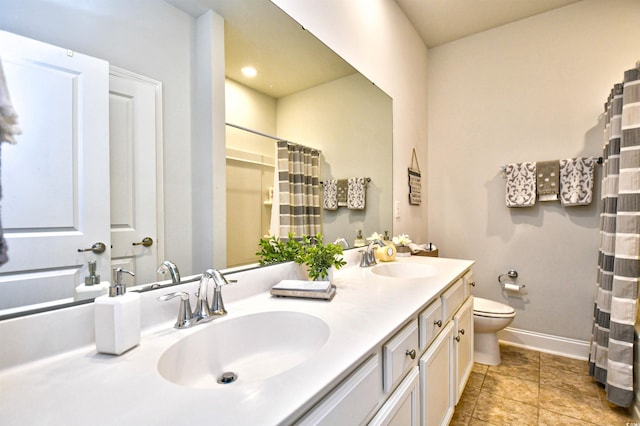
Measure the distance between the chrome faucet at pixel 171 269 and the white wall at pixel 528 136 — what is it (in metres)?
2.55

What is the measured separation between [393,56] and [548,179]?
1522mm

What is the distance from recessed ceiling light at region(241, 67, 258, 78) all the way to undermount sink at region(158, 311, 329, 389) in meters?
0.91

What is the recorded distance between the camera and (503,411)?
1706 mm

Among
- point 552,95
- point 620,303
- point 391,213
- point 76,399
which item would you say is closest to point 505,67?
point 552,95

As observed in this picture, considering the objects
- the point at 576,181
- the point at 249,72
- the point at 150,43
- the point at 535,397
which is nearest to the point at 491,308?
the point at 535,397

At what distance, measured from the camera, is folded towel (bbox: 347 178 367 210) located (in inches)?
72.1

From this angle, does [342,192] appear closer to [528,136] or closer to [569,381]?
[528,136]

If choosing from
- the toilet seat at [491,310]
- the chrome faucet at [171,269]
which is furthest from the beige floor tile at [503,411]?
the chrome faucet at [171,269]

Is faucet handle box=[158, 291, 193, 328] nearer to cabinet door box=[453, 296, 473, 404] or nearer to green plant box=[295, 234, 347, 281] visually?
green plant box=[295, 234, 347, 281]

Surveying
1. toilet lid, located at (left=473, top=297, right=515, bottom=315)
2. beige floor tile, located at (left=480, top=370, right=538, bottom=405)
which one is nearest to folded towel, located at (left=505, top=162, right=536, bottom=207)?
toilet lid, located at (left=473, top=297, right=515, bottom=315)

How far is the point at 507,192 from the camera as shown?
97.2 inches

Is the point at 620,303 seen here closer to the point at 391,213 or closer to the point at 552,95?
the point at 391,213

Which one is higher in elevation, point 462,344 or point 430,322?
point 430,322

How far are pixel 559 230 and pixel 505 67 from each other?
1.43 m
